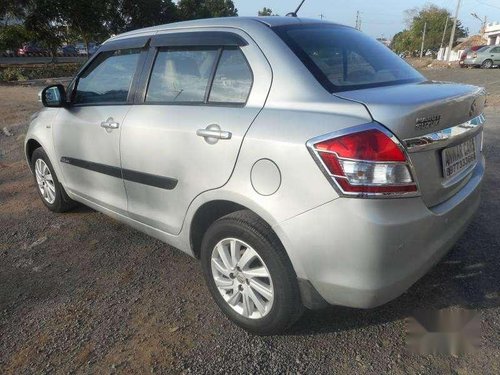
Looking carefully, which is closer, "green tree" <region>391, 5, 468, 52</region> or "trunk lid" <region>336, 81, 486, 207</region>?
"trunk lid" <region>336, 81, 486, 207</region>

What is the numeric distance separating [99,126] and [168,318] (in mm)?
1516

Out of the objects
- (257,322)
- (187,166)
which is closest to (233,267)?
(257,322)

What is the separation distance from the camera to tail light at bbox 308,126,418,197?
192 cm

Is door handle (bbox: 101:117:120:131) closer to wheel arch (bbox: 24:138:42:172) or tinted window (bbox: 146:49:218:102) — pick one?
tinted window (bbox: 146:49:218:102)

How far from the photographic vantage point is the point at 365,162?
192 centimetres

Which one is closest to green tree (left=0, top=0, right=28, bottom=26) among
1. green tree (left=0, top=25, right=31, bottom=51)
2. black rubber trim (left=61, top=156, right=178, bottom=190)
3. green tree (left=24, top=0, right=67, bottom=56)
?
green tree (left=24, top=0, right=67, bottom=56)

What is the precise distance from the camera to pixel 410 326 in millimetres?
2523

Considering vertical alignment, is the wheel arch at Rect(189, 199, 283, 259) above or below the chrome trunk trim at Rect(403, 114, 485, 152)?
below

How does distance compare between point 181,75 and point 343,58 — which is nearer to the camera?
point 343,58

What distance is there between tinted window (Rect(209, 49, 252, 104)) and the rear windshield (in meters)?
0.27

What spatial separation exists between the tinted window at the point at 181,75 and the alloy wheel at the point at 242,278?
0.93m

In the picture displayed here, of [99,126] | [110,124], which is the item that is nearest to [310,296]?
[110,124]

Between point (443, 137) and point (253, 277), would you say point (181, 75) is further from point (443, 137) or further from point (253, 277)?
point (443, 137)

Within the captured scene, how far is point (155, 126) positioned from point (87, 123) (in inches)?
35.2
